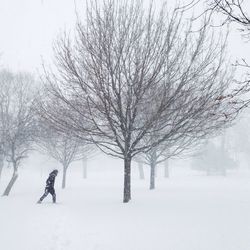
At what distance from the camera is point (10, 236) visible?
24.8 ft

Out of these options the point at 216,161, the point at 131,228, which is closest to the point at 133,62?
the point at 131,228

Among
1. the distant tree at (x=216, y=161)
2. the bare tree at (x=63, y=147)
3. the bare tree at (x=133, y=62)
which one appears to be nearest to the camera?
the bare tree at (x=133, y=62)

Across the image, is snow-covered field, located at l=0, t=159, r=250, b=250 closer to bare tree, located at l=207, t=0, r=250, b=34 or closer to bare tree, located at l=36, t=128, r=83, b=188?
bare tree, located at l=207, t=0, r=250, b=34

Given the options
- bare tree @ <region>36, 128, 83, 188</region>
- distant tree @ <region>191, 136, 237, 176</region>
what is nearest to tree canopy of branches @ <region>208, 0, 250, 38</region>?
bare tree @ <region>36, 128, 83, 188</region>

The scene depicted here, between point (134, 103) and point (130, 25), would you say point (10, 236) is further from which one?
point (130, 25)

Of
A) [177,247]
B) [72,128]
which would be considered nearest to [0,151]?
[72,128]

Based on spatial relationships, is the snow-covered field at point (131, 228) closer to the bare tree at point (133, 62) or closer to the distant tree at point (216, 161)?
the bare tree at point (133, 62)

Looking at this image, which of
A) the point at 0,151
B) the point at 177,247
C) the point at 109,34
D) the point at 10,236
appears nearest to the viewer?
the point at 177,247

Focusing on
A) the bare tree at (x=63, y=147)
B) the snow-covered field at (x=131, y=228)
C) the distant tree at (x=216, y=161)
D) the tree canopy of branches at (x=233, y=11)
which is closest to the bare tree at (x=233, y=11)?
the tree canopy of branches at (x=233, y=11)

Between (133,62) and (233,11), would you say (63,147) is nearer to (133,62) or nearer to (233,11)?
(133,62)

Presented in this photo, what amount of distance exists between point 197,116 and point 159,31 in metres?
3.47

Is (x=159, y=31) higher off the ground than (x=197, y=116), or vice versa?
(x=159, y=31)

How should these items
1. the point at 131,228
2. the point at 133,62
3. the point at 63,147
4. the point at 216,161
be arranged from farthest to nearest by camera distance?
the point at 216,161 → the point at 63,147 → the point at 133,62 → the point at 131,228

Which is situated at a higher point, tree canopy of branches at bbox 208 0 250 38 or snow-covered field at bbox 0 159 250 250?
tree canopy of branches at bbox 208 0 250 38
